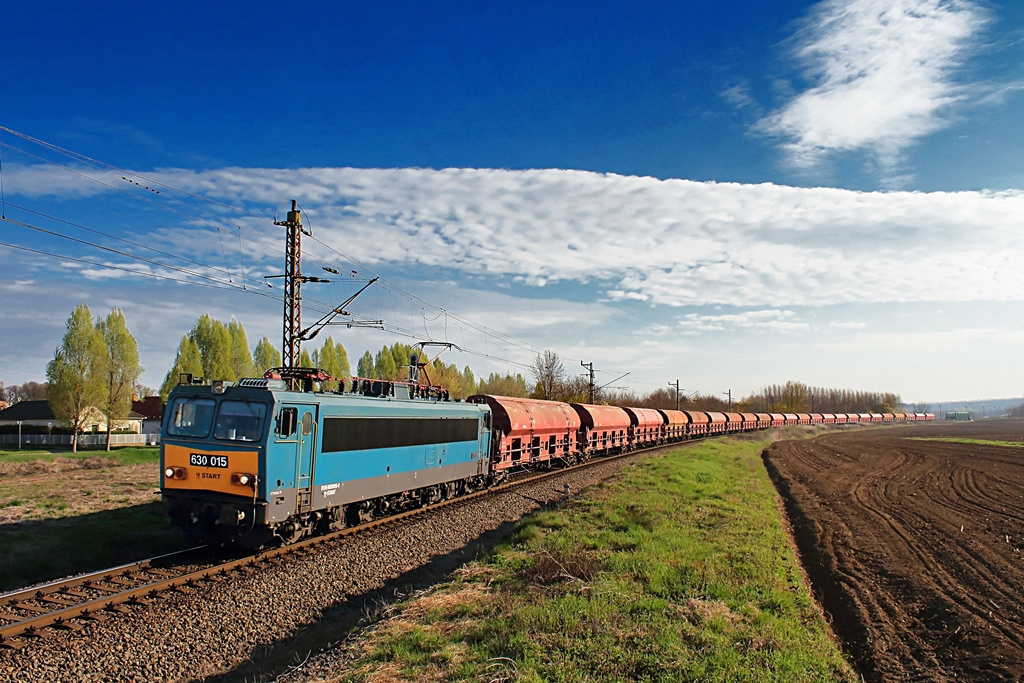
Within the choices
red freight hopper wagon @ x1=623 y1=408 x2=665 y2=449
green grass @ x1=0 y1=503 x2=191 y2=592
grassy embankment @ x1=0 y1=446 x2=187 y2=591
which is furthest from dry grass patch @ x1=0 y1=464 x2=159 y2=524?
red freight hopper wagon @ x1=623 y1=408 x2=665 y2=449

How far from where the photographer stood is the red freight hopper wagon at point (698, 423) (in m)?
58.9

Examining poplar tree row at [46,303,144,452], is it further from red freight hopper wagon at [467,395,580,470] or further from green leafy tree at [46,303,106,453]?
red freight hopper wagon at [467,395,580,470]

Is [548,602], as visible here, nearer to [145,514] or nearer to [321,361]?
[145,514]

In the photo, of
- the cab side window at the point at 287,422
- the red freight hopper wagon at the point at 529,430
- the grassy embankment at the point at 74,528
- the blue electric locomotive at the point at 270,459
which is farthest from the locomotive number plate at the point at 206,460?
the red freight hopper wagon at the point at 529,430

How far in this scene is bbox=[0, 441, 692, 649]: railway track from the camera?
27.1 ft

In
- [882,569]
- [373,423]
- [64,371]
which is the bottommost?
[882,569]

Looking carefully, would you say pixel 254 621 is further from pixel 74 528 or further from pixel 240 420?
pixel 74 528

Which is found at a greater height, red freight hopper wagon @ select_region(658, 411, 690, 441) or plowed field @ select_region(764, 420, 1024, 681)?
red freight hopper wagon @ select_region(658, 411, 690, 441)

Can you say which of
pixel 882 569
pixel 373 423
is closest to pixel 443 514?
pixel 373 423

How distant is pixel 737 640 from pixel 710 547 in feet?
16.3

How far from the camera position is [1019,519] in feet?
60.8

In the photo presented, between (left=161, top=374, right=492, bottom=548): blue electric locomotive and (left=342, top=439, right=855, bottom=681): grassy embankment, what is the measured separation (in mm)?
3620

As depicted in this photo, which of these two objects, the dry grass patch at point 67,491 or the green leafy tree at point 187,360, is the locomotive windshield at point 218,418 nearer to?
the dry grass patch at point 67,491

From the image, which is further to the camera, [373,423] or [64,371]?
[64,371]
